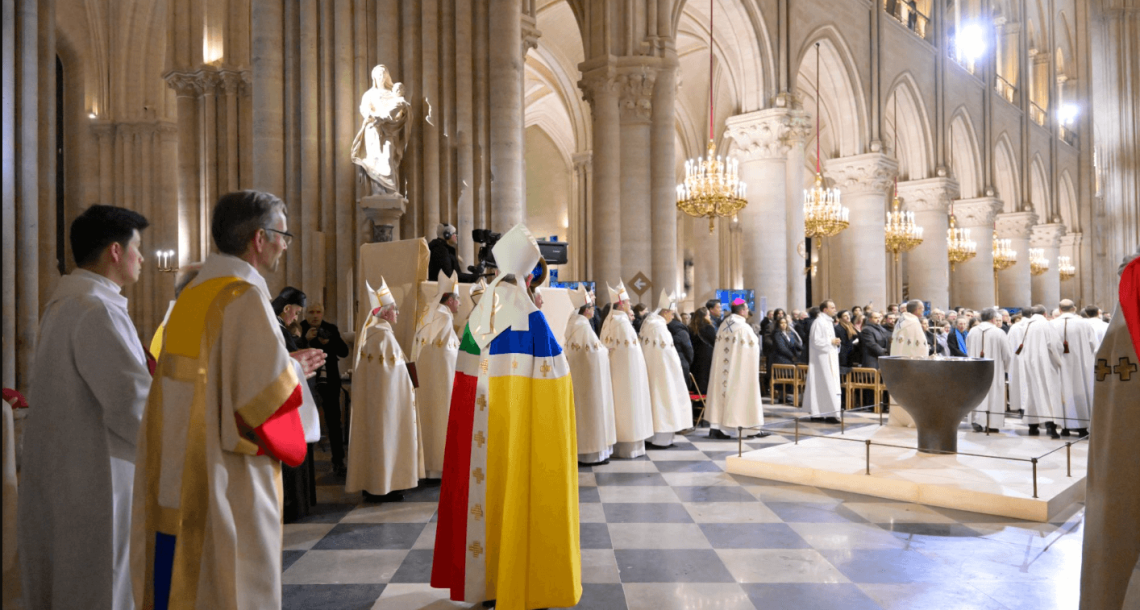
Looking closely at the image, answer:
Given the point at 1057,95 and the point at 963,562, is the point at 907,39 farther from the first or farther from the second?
the point at 963,562

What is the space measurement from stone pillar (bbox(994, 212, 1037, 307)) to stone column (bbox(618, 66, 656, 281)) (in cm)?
1970

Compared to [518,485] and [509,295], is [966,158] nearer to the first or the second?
[509,295]

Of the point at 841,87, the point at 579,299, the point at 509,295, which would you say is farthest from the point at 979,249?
the point at 509,295

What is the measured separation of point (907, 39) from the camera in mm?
20781


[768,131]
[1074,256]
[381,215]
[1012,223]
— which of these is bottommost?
[381,215]

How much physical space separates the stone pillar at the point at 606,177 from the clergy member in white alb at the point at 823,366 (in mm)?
4397

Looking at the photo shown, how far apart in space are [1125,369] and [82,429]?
3.53 metres

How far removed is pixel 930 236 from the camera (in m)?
21.6

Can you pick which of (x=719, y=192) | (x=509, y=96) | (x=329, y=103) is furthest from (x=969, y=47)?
(x=329, y=103)

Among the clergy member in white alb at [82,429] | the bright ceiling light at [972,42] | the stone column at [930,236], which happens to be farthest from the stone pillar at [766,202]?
the clergy member in white alb at [82,429]

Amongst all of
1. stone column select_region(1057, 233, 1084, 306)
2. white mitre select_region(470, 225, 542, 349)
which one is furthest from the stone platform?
stone column select_region(1057, 233, 1084, 306)

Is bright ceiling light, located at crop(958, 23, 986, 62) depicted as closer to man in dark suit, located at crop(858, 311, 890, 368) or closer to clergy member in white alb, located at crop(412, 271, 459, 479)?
man in dark suit, located at crop(858, 311, 890, 368)

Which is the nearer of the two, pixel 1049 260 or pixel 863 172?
pixel 863 172

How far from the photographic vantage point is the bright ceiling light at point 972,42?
24422 mm
